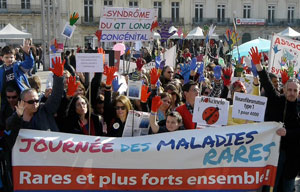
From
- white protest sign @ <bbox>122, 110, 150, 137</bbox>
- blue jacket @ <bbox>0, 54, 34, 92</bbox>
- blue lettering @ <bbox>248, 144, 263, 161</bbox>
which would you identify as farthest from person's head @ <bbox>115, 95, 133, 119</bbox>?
→ blue jacket @ <bbox>0, 54, 34, 92</bbox>

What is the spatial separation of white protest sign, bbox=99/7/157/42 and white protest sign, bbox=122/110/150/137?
132 inches

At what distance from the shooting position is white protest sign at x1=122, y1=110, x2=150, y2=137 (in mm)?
4875

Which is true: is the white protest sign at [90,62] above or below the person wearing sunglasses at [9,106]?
above

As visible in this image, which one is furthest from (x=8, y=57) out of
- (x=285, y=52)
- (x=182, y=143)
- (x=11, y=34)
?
(x=11, y=34)

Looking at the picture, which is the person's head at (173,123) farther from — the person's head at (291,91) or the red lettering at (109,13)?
the red lettering at (109,13)

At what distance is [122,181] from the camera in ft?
14.8

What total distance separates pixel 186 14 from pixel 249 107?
147ft

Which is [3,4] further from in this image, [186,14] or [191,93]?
[191,93]

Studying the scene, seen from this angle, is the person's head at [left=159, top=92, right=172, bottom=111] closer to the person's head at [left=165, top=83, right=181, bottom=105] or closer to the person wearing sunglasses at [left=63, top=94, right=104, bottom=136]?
the person's head at [left=165, top=83, right=181, bottom=105]

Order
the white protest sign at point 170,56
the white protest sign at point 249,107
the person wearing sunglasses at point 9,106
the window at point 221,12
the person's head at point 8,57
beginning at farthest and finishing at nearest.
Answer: the window at point 221,12 → the white protest sign at point 170,56 → the person's head at point 8,57 → the person wearing sunglasses at point 9,106 → the white protest sign at point 249,107

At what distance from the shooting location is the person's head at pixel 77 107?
494cm

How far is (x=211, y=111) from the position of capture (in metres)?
4.92

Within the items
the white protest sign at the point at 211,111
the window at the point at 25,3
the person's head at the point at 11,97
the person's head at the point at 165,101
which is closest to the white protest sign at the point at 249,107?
the white protest sign at the point at 211,111

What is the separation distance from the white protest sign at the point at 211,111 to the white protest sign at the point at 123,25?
3351 mm
